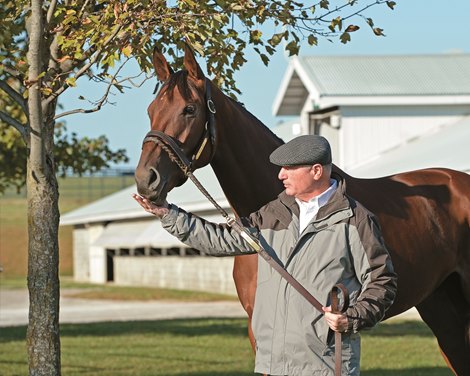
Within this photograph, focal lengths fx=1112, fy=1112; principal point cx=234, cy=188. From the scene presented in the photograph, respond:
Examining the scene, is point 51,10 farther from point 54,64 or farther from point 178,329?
point 178,329

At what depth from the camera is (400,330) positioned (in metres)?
17.9

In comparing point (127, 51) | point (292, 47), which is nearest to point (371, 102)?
point (292, 47)

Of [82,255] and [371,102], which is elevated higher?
[371,102]

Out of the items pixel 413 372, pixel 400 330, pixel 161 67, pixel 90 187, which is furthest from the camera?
pixel 90 187

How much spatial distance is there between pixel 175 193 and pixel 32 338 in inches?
1033

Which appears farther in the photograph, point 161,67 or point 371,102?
point 371,102

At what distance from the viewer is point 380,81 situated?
88.7ft

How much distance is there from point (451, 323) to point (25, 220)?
52393mm

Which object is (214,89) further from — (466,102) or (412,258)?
(466,102)

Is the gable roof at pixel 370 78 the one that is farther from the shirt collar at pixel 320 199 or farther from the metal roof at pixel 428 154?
the shirt collar at pixel 320 199

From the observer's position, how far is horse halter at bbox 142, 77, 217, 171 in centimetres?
558

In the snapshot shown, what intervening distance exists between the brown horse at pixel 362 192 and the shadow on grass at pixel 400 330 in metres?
8.79

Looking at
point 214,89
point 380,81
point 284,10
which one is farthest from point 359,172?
point 214,89

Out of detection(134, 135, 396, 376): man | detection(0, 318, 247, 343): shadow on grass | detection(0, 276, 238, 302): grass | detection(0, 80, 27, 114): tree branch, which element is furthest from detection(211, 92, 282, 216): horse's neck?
detection(0, 276, 238, 302): grass
